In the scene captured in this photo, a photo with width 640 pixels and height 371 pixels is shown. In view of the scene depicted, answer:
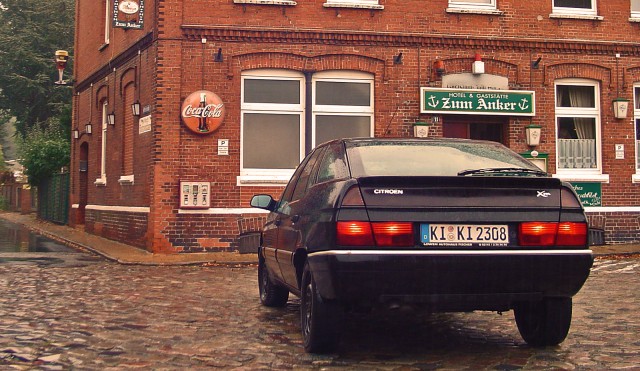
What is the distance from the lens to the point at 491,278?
16.4ft

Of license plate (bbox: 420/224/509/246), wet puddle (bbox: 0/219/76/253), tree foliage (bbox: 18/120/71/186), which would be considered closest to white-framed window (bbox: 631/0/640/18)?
wet puddle (bbox: 0/219/76/253)

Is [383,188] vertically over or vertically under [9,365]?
over

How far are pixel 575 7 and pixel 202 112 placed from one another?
8957 mm

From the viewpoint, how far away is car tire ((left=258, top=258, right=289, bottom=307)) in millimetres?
7820

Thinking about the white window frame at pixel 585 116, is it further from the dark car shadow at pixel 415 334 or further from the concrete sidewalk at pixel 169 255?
the dark car shadow at pixel 415 334

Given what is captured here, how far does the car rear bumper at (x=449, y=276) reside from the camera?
490 cm

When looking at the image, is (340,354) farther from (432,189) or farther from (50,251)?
(50,251)

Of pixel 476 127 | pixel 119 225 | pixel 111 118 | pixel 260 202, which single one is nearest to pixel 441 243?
pixel 260 202

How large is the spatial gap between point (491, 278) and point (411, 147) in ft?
4.55

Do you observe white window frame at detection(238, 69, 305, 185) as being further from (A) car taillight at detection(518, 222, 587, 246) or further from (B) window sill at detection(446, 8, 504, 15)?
(A) car taillight at detection(518, 222, 587, 246)

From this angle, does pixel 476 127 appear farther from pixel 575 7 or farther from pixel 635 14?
pixel 635 14

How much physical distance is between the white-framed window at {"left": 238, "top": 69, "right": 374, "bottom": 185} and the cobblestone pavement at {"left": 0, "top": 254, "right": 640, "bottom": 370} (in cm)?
605

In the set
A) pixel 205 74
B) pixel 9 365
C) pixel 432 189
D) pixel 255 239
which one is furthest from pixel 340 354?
pixel 205 74

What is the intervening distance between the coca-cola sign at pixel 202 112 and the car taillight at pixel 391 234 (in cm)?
1058
